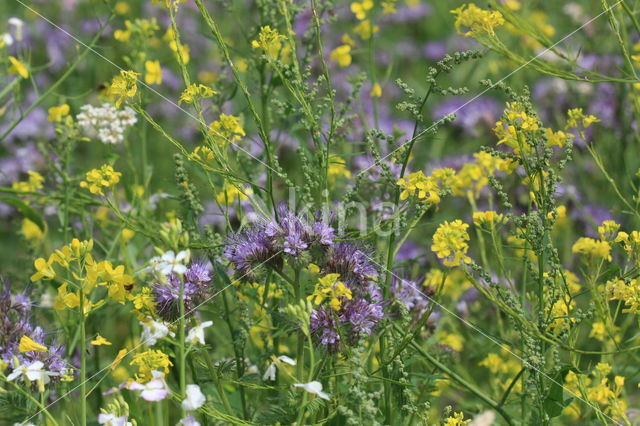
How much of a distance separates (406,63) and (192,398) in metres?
3.47

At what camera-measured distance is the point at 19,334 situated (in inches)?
64.1

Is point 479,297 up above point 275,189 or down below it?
below

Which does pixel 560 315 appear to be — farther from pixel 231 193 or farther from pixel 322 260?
pixel 231 193

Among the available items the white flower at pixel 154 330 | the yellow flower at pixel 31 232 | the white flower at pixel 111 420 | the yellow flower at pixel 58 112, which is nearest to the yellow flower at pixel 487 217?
the white flower at pixel 154 330

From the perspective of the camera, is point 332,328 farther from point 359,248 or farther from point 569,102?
point 569,102

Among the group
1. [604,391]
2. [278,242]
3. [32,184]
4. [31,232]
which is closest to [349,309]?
[278,242]

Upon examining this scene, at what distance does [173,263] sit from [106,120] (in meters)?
0.93

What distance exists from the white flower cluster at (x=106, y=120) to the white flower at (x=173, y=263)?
829mm

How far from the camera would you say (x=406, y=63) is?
4.50 metres

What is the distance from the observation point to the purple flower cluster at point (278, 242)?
147 cm

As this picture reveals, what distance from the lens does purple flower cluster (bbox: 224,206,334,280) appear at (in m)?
1.47

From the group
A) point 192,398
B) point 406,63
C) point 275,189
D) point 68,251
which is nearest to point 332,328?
point 192,398

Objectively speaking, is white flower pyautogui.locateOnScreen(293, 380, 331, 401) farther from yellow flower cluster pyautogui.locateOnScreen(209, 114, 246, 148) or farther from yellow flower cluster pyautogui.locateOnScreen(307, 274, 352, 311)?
yellow flower cluster pyautogui.locateOnScreen(209, 114, 246, 148)

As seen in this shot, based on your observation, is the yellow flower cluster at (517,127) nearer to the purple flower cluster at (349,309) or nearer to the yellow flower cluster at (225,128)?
the purple flower cluster at (349,309)
